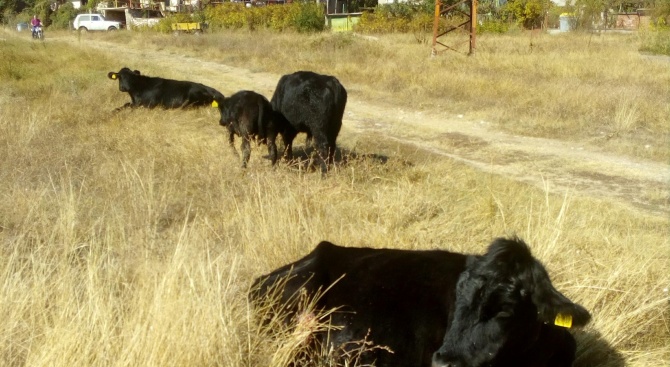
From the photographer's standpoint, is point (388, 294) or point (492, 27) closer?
point (388, 294)

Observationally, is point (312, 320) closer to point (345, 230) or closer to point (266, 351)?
point (266, 351)

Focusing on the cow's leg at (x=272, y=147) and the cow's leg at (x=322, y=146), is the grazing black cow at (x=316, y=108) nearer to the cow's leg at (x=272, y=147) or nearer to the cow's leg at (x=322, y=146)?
the cow's leg at (x=322, y=146)

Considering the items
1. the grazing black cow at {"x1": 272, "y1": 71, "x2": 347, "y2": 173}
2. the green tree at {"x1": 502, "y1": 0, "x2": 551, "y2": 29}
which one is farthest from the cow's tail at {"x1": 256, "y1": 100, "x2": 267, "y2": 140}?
the green tree at {"x1": 502, "y1": 0, "x2": 551, "y2": 29}

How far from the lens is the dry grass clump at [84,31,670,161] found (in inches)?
501

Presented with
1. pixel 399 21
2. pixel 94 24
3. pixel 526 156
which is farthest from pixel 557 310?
pixel 94 24

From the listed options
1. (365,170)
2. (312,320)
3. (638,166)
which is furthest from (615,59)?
(312,320)

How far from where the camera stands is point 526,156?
436 inches

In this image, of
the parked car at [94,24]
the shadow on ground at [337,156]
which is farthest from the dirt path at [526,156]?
the parked car at [94,24]

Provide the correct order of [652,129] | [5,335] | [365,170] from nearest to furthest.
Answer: [5,335], [365,170], [652,129]

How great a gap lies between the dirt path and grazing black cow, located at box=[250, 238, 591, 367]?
3.59m

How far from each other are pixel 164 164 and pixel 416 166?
128 inches

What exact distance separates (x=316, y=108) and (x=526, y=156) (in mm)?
3474

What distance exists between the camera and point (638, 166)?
34.0ft

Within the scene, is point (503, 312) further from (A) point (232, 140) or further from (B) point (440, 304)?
(A) point (232, 140)
